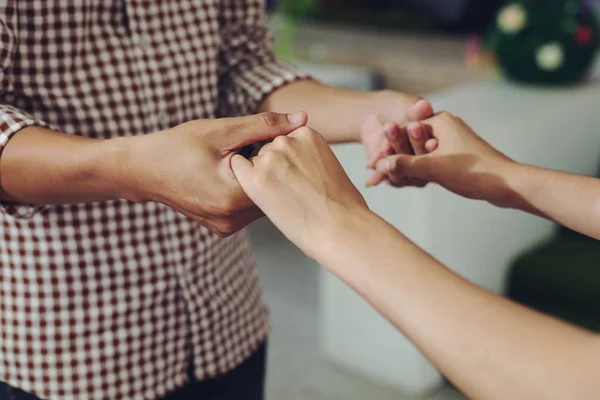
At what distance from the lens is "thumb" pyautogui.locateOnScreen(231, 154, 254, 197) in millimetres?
615

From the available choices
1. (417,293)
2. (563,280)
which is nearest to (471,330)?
(417,293)

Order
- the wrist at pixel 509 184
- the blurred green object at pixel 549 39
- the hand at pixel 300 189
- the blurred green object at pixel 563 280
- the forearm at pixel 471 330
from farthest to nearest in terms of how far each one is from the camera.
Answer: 1. the blurred green object at pixel 549 39
2. the blurred green object at pixel 563 280
3. the wrist at pixel 509 184
4. the hand at pixel 300 189
5. the forearm at pixel 471 330

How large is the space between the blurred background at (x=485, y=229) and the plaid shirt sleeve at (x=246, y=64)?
1.85ft

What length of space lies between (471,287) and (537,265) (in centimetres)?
151

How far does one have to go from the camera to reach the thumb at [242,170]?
2.02ft

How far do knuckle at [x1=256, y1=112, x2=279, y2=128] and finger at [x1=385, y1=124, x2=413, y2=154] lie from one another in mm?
198

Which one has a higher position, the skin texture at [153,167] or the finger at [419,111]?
the finger at [419,111]

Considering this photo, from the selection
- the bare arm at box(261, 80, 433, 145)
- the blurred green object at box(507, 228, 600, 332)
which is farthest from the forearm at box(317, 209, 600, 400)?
the blurred green object at box(507, 228, 600, 332)

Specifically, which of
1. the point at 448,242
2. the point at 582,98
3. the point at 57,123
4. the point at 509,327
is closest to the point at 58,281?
the point at 57,123

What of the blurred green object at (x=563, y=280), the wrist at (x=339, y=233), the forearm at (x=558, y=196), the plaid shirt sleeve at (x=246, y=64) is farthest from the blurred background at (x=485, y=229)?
the wrist at (x=339, y=233)

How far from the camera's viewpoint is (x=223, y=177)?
629 millimetres

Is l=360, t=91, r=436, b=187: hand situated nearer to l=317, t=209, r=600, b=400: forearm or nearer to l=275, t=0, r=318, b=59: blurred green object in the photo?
l=317, t=209, r=600, b=400: forearm

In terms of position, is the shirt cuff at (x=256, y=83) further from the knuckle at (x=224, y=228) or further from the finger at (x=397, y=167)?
the knuckle at (x=224, y=228)

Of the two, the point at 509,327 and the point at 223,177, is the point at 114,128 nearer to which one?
the point at 223,177
